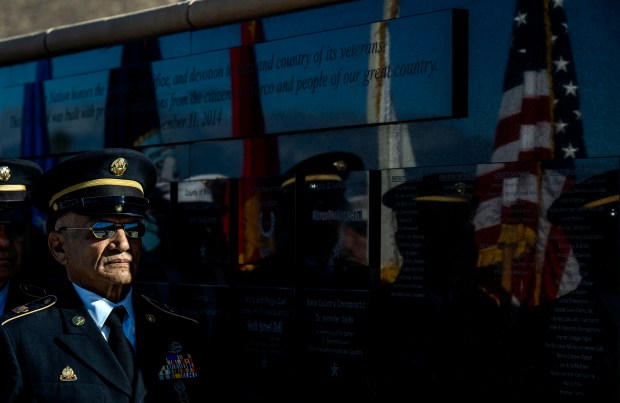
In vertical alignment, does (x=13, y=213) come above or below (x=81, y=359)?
above

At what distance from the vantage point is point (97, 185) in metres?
3.76

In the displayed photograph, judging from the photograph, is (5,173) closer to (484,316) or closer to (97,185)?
(97,185)

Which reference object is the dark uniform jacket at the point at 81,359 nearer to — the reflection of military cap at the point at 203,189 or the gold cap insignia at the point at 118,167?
the gold cap insignia at the point at 118,167

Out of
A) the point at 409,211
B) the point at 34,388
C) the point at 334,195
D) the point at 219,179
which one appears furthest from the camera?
the point at 219,179

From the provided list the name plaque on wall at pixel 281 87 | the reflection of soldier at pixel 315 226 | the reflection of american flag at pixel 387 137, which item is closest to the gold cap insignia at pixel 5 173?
the name plaque on wall at pixel 281 87

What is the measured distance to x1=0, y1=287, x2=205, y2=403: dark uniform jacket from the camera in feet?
11.1

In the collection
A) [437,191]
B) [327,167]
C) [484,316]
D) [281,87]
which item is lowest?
[484,316]

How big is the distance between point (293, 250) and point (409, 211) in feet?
2.10

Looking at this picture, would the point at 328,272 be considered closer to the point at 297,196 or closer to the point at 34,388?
the point at 297,196

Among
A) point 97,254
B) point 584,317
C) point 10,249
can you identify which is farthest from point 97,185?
point 584,317

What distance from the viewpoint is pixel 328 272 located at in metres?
4.35

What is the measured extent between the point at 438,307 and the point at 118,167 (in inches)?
48.3

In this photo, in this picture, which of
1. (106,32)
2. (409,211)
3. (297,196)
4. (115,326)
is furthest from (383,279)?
(106,32)

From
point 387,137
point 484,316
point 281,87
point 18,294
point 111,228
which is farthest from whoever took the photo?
point 18,294
